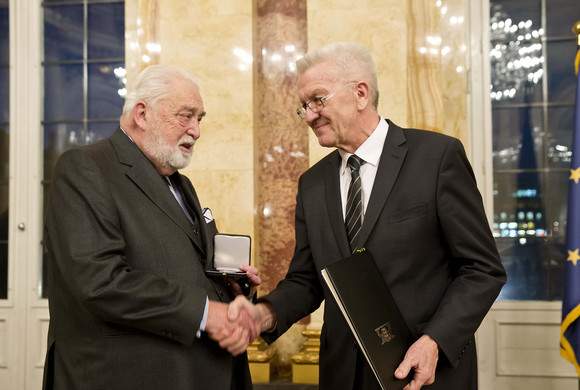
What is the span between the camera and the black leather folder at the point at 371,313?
5.55 feet

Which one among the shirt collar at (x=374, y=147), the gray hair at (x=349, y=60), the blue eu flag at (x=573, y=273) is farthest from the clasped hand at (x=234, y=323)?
the blue eu flag at (x=573, y=273)

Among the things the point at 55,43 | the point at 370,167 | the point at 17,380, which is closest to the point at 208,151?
the point at 55,43

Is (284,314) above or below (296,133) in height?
below

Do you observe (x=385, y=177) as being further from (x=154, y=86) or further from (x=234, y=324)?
(x=154, y=86)

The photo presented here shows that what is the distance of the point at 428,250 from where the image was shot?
2.03 meters

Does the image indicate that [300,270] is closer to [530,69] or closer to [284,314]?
[284,314]

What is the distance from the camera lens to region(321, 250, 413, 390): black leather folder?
1690 mm

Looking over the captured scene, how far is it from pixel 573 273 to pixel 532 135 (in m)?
1.50

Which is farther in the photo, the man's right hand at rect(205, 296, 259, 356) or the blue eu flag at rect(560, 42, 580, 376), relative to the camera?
the blue eu flag at rect(560, 42, 580, 376)

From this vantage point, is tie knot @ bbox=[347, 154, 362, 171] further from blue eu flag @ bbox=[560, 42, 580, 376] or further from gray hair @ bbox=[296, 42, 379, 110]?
blue eu flag @ bbox=[560, 42, 580, 376]

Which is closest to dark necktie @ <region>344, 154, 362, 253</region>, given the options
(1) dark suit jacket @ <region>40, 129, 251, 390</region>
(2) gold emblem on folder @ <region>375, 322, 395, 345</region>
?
(2) gold emblem on folder @ <region>375, 322, 395, 345</region>

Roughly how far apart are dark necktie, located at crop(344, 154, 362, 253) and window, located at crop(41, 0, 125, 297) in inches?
145

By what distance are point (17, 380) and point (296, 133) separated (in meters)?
3.46

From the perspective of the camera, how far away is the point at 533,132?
4688 millimetres
